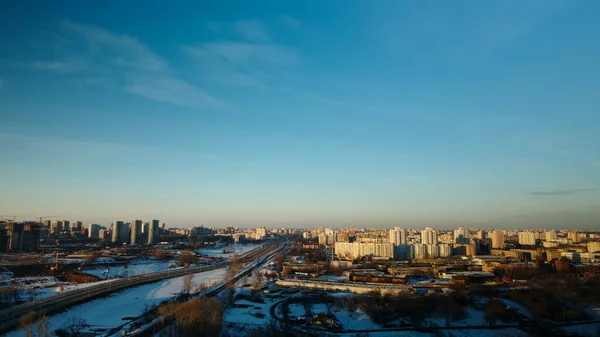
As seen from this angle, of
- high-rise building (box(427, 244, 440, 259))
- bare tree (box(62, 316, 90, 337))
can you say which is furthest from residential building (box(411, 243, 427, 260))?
bare tree (box(62, 316, 90, 337))

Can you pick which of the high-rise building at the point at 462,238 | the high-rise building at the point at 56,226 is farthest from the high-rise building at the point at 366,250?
the high-rise building at the point at 56,226

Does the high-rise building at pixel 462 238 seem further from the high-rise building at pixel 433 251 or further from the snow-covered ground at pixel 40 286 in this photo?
the snow-covered ground at pixel 40 286

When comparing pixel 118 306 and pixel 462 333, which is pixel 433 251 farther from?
pixel 118 306

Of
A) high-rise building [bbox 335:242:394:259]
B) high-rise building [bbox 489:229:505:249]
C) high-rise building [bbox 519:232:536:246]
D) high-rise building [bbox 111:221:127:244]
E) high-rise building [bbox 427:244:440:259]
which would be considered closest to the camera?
high-rise building [bbox 427:244:440:259]

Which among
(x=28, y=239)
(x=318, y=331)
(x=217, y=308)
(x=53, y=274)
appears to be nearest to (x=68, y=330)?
(x=217, y=308)

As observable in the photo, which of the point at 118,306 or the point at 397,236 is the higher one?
the point at 397,236

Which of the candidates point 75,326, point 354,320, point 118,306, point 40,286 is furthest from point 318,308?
point 40,286

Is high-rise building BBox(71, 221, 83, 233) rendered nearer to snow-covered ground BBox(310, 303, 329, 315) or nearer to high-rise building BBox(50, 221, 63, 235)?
high-rise building BBox(50, 221, 63, 235)
